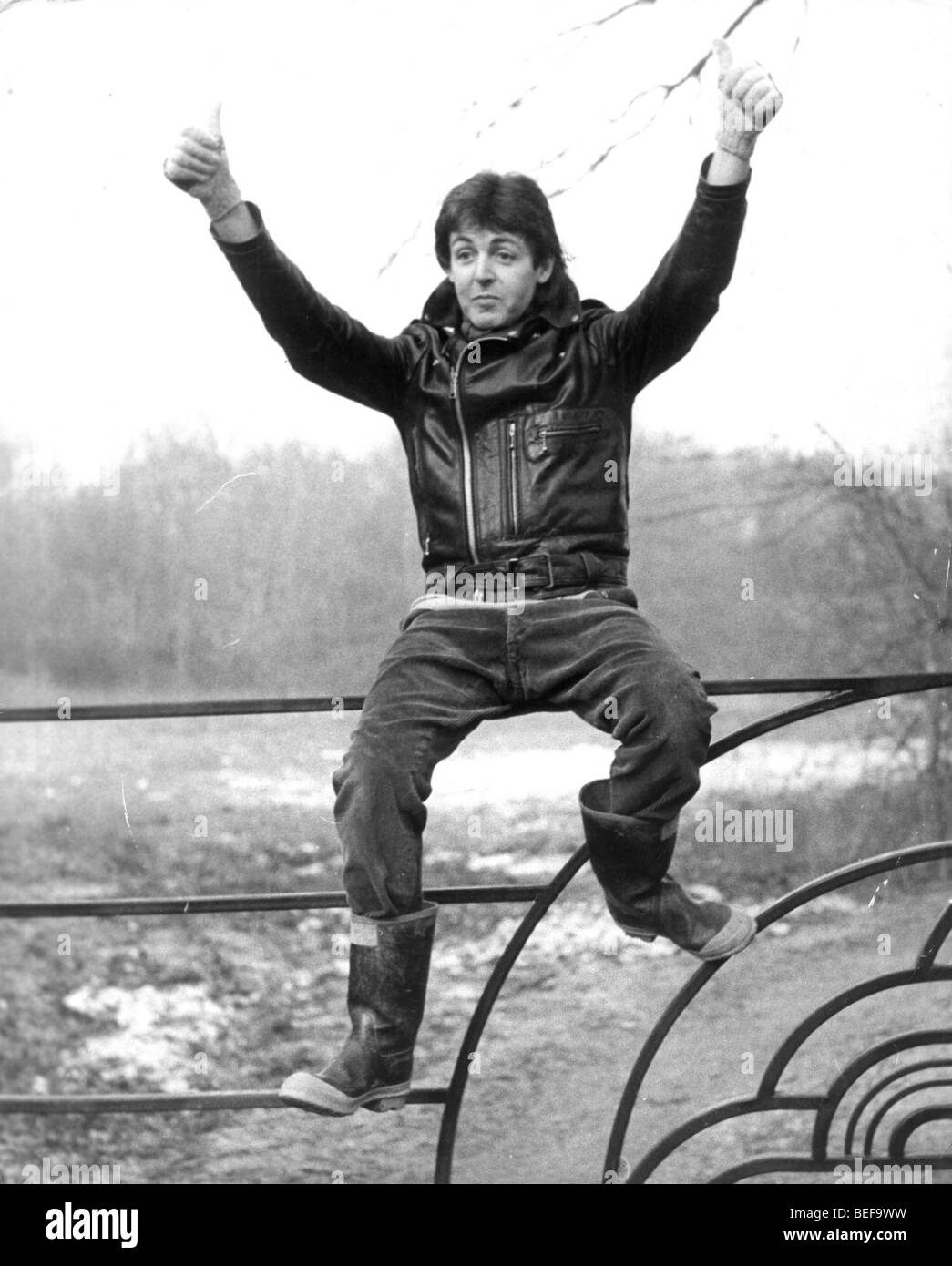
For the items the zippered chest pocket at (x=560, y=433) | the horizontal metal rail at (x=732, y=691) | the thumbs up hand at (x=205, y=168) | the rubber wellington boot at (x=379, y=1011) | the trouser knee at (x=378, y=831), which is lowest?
the rubber wellington boot at (x=379, y=1011)

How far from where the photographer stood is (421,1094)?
175cm

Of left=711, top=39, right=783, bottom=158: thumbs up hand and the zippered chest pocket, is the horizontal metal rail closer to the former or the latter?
the zippered chest pocket

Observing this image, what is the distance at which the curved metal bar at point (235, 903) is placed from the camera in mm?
1739

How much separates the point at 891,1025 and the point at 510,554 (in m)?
1.03

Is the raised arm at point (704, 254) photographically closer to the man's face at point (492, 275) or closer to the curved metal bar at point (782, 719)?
the man's face at point (492, 275)

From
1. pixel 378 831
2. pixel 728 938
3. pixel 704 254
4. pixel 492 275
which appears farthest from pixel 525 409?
pixel 728 938

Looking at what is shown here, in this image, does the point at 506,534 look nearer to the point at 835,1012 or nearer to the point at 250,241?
the point at 250,241

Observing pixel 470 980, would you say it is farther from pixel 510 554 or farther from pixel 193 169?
pixel 193 169

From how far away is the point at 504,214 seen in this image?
174cm

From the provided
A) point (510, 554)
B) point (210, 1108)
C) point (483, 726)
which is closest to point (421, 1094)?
point (210, 1108)

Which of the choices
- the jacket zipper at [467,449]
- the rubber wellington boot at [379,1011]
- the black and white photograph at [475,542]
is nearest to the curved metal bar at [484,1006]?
the black and white photograph at [475,542]

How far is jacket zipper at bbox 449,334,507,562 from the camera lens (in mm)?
1719
